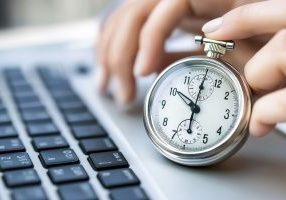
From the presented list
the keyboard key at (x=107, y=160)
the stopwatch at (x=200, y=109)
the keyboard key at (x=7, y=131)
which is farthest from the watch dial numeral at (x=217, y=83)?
the keyboard key at (x=7, y=131)

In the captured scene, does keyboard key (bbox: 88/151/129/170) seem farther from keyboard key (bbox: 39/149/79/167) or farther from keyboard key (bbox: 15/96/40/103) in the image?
keyboard key (bbox: 15/96/40/103)

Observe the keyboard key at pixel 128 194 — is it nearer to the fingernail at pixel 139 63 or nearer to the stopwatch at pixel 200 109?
the stopwatch at pixel 200 109

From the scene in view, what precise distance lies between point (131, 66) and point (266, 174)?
271 mm

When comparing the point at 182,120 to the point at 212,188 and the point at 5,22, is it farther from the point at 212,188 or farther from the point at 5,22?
the point at 5,22

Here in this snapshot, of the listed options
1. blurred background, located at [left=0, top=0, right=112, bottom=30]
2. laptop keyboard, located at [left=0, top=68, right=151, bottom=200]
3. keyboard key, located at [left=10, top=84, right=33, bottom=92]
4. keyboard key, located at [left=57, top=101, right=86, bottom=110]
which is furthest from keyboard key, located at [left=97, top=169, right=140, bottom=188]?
blurred background, located at [left=0, top=0, right=112, bottom=30]

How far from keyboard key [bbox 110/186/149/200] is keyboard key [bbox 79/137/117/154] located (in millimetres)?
101

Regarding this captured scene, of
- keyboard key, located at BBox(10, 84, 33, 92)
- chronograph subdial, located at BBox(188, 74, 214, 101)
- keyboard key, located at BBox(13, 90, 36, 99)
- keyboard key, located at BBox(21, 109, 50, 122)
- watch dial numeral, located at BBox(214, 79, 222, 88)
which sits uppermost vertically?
keyboard key, located at BBox(10, 84, 33, 92)

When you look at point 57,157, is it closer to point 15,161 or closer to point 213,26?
point 15,161

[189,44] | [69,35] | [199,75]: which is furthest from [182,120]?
[69,35]

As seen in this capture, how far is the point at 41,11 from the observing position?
1.26 m

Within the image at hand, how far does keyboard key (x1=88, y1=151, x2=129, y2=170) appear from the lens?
577 millimetres

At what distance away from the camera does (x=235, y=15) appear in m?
0.58

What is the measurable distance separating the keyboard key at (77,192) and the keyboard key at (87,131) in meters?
0.14

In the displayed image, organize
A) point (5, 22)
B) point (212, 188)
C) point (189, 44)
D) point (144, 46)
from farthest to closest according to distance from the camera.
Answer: point (5, 22) → point (189, 44) → point (144, 46) → point (212, 188)
